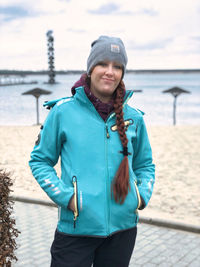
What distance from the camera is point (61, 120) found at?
82.7 inches

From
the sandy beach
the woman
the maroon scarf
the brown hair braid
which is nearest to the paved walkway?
the sandy beach

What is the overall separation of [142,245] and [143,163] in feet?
8.59

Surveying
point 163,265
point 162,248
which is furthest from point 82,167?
point 162,248

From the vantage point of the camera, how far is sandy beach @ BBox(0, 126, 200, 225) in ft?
20.5

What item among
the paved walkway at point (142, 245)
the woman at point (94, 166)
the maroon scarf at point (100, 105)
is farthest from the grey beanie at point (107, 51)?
the paved walkway at point (142, 245)

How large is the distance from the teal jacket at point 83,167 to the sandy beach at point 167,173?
2.07ft

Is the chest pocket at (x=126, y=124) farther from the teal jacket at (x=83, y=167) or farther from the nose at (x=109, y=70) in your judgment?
the nose at (x=109, y=70)

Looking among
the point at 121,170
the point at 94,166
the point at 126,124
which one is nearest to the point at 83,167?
the point at 94,166

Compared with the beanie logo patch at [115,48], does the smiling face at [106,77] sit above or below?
below

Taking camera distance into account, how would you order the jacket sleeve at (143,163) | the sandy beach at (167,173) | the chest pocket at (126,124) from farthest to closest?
the sandy beach at (167,173)
the jacket sleeve at (143,163)
the chest pocket at (126,124)

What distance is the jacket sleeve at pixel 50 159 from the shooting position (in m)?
2.04

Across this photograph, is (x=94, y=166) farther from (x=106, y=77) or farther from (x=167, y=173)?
(x=167, y=173)

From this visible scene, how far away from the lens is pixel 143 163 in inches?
93.2

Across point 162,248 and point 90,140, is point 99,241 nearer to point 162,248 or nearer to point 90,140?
point 90,140
